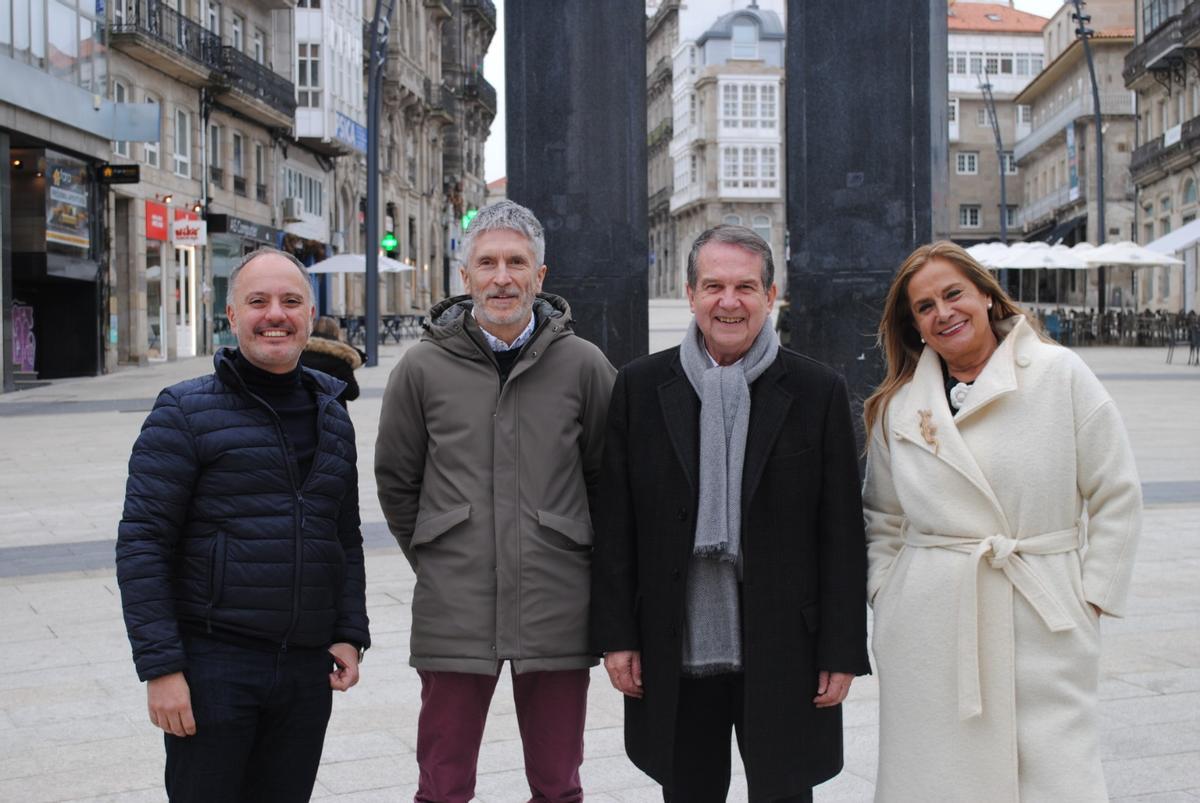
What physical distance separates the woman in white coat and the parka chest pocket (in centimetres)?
109

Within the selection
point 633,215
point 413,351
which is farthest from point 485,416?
point 633,215

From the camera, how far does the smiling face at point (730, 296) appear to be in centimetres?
373

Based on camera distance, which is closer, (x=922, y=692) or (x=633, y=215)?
(x=922, y=692)

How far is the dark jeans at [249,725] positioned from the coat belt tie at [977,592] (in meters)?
1.48

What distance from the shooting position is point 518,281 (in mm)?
4016

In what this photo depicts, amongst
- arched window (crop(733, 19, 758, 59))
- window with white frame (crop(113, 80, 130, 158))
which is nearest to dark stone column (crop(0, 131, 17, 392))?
window with white frame (crop(113, 80, 130, 158))

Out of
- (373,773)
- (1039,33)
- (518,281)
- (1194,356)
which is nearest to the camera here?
(518,281)


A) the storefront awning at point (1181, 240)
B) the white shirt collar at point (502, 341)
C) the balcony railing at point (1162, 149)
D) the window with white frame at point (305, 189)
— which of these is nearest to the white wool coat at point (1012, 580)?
the white shirt collar at point (502, 341)

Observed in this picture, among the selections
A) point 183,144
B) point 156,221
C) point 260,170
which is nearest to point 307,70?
point 260,170

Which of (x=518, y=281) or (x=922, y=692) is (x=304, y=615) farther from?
(x=922, y=692)

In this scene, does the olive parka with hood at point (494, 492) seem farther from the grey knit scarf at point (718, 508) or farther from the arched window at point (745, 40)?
the arched window at point (745, 40)

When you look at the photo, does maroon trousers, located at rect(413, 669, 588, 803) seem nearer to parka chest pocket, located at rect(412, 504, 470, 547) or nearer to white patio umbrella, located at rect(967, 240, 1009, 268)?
parka chest pocket, located at rect(412, 504, 470, 547)

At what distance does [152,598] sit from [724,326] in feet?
4.79

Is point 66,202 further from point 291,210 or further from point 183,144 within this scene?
point 291,210
